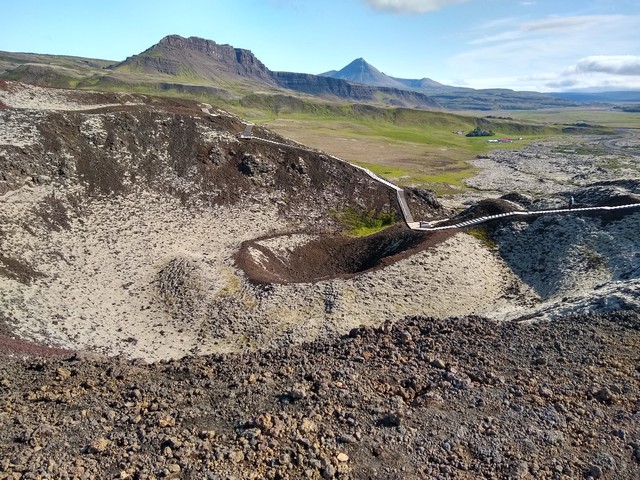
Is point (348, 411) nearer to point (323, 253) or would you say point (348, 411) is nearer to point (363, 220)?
point (323, 253)

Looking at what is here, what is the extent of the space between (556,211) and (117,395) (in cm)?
4886

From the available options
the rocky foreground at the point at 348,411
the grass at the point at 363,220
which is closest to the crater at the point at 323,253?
the grass at the point at 363,220

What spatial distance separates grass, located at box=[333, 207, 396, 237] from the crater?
7.70m

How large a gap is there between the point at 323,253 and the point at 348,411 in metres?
36.0

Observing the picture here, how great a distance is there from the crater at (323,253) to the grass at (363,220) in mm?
7696

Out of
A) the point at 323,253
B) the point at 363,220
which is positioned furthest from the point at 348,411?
the point at 363,220

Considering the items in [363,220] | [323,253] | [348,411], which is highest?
[348,411]

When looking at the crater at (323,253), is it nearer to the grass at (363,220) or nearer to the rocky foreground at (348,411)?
the grass at (363,220)

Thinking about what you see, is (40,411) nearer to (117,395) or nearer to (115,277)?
(117,395)

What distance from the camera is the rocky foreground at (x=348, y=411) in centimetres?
1692

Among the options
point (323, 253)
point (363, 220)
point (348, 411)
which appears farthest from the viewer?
point (363, 220)

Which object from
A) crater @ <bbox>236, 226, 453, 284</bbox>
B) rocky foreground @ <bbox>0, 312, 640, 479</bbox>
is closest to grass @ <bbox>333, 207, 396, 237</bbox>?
crater @ <bbox>236, 226, 453, 284</bbox>

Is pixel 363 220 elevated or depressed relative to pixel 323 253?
elevated

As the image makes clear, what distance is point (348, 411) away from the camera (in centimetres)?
1962
